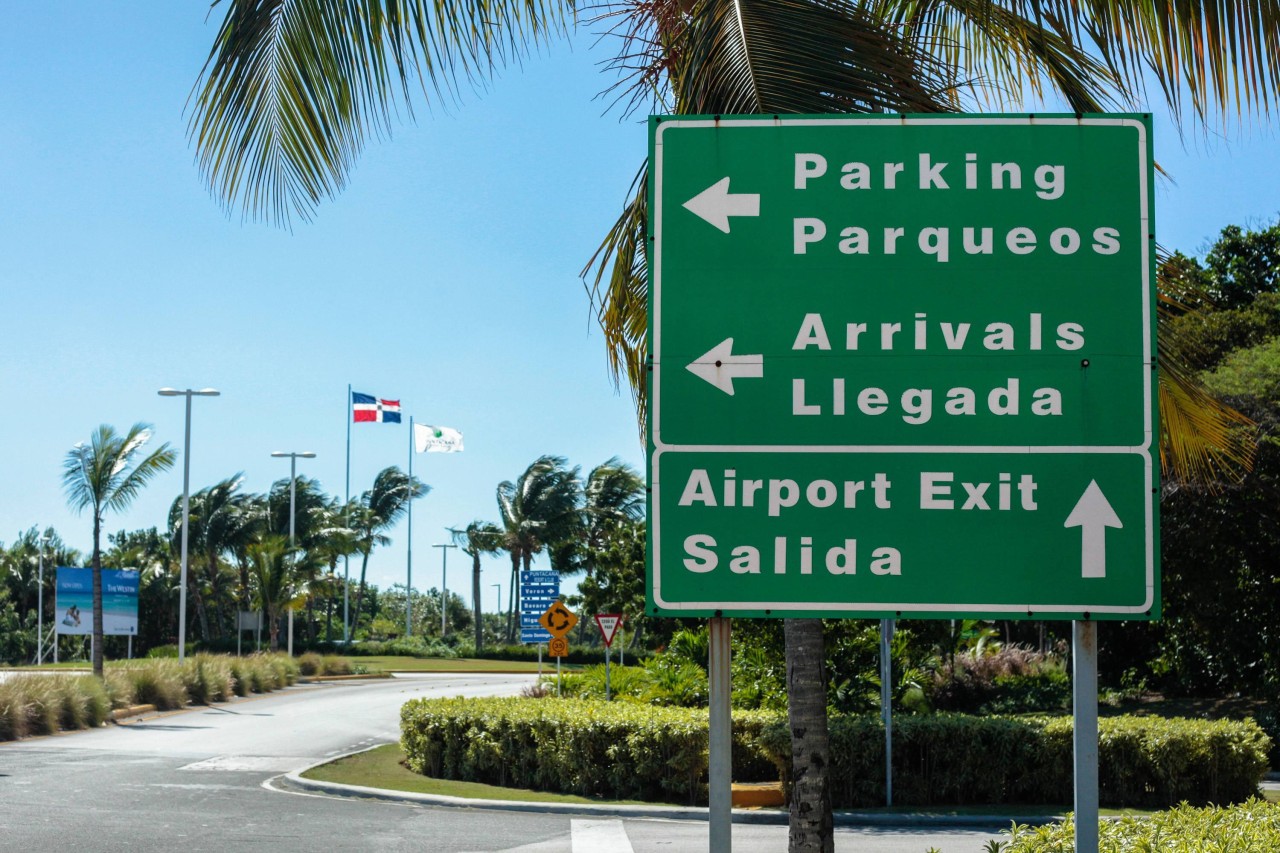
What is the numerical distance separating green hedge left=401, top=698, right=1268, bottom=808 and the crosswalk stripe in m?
1.60

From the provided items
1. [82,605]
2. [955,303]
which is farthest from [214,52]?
[82,605]

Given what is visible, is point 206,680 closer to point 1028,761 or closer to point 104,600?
point 104,600

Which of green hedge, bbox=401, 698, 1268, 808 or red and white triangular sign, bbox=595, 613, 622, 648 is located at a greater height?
red and white triangular sign, bbox=595, 613, 622, 648

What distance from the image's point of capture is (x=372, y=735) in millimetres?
24266

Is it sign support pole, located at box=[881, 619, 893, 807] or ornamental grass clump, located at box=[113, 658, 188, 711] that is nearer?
sign support pole, located at box=[881, 619, 893, 807]

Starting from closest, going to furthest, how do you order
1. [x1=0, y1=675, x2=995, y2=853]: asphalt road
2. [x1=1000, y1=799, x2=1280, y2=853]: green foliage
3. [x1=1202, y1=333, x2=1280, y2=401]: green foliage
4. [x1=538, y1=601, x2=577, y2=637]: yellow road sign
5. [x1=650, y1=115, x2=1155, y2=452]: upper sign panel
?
1. [x1=650, y1=115, x2=1155, y2=452]: upper sign panel
2. [x1=1000, y1=799, x2=1280, y2=853]: green foliage
3. [x1=0, y1=675, x2=995, y2=853]: asphalt road
4. [x1=1202, y1=333, x2=1280, y2=401]: green foliage
5. [x1=538, y1=601, x2=577, y2=637]: yellow road sign

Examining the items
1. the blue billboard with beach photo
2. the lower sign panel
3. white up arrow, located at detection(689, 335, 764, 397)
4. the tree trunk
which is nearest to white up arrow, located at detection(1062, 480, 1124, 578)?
the lower sign panel

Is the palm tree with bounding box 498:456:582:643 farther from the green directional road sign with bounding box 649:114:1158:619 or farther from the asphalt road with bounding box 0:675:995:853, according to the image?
the green directional road sign with bounding box 649:114:1158:619

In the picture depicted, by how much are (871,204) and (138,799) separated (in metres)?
13.9

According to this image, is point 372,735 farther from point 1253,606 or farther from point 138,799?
point 1253,606

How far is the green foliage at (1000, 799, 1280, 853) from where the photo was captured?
→ 17.5 ft

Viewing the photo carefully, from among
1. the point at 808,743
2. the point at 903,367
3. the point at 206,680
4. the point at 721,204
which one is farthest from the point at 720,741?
the point at 206,680

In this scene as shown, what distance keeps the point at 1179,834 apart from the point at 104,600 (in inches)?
1839

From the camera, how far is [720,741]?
416 cm
